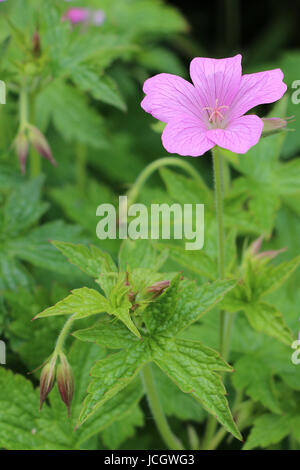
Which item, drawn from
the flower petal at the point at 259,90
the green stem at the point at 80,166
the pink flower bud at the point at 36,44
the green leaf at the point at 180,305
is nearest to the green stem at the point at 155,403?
the green leaf at the point at 180,305

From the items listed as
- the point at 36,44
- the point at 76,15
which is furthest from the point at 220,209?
the point at 76,15

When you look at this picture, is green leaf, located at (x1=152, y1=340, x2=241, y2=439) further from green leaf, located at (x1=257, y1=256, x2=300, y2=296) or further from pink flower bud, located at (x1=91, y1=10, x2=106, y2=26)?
pink flower bud, located at (x1=91, y1=10, x2=106, y2=26)

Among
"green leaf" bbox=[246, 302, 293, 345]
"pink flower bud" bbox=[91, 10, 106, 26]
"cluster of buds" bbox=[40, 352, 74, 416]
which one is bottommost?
"cluster of buds" bbox=[40, 352, 74, 416]

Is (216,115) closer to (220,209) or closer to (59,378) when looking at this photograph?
(220,209)

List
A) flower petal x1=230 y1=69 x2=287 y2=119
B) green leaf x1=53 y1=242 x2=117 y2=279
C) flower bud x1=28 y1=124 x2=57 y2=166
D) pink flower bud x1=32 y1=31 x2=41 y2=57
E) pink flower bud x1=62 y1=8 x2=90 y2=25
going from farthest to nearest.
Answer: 1. pink flower bud x1=62 y1=8 x2=90 y2=25
2. pink flower bud x1=32 y1=31 x2=41 y2=57
3. flower bud x1=28 y1=124 x2=57 y2=166
4. green leaf x1=53 y1=242 x2=117 y2=279
5. flower petal x1=230 y1=69 x2=287 y2=119

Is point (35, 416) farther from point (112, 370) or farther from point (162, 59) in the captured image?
point (162, 59)

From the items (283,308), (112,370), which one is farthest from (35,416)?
(283,308)

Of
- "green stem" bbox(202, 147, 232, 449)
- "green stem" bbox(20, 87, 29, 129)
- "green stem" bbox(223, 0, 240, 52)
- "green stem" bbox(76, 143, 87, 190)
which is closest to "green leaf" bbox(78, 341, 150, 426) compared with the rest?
"green stem" bbox(202, 147, 232, 449)
